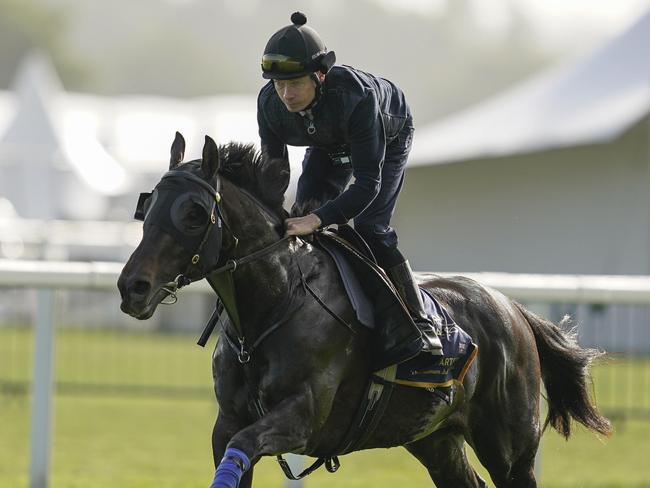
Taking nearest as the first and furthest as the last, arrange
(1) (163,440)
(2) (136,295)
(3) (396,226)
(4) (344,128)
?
(2) (136,295) → (4) (344,128) → (1) (163,440) → (3) (396,226)

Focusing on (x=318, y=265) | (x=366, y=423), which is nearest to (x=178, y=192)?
(x=318, y=265)

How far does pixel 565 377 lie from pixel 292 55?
2.48 m

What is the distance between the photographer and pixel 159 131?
38.4m

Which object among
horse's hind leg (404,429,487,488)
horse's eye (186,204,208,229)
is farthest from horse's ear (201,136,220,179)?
horse's hind leg (404,429,487,488)

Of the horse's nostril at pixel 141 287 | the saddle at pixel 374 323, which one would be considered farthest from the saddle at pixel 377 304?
the horse's nostril at pixel 141 287

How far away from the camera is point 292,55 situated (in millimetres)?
5203

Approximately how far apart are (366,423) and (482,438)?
3.04 ft

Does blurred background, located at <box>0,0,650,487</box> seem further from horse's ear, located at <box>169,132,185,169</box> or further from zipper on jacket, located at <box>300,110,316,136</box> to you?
horse's ear, located at <box>169,132,185,169</box>

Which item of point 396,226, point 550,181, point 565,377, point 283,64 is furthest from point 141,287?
point 396,226

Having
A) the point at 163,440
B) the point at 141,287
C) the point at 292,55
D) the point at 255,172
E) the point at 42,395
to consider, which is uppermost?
the point at 292,55

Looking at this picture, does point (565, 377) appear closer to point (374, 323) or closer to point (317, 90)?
point (374, 323)

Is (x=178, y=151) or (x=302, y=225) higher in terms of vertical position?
(x=178, y=151)

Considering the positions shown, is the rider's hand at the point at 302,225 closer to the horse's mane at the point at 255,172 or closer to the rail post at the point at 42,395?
the horse's mane at the point at 255,172

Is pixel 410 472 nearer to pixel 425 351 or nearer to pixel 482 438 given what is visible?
pixel 482 438
